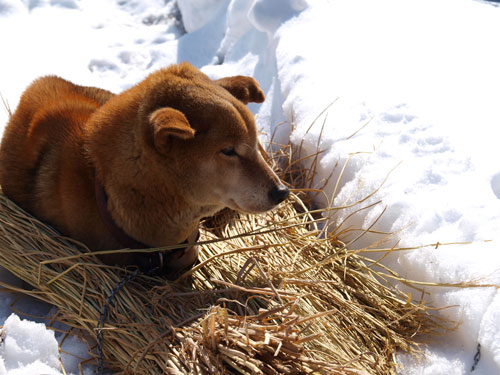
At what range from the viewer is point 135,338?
2211 millimetres

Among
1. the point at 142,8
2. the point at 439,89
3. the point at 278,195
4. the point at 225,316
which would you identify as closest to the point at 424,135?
the point at 439,89

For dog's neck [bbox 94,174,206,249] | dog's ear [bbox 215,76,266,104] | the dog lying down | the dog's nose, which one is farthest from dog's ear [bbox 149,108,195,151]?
dog's ear [bbox 215,76,266,104]

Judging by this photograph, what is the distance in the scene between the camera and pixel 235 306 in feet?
8.12

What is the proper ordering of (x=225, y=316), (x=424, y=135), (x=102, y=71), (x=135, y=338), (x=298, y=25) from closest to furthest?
(x=225, y=316), (x=135, y=338), (x=424, y=135), (x=298, y=25), (x=102, y=71)

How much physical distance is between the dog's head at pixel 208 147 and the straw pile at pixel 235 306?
35 cm

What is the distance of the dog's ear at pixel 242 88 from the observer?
106 inches

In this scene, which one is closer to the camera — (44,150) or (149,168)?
(149,168)

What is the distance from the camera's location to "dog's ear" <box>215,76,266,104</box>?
2.69m

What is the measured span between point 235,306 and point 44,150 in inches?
51.3

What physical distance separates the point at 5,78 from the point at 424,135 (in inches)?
142

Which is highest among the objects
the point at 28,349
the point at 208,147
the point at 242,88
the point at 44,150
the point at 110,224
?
the point at 242,88

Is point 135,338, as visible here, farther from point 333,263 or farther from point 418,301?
point 418,301

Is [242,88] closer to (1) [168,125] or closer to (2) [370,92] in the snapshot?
(1) [168,125]

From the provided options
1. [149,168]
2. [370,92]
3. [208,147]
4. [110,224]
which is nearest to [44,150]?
[110,224]
